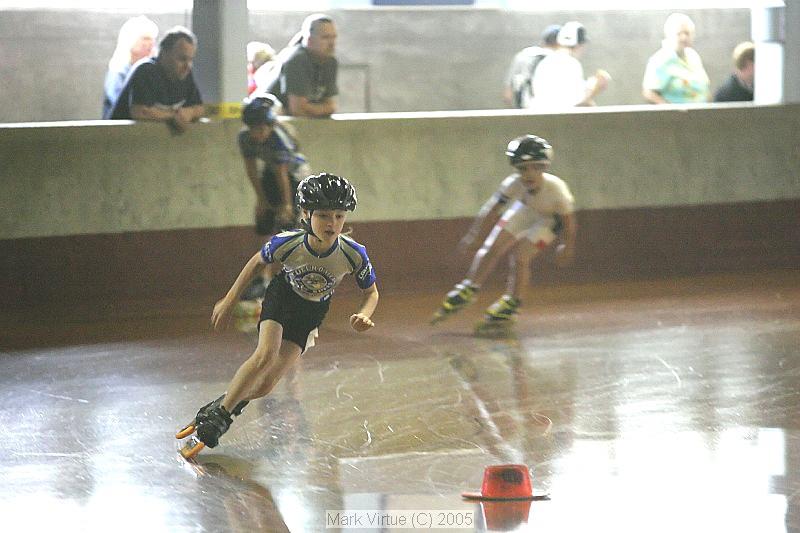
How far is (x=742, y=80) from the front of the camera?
15.3 meters

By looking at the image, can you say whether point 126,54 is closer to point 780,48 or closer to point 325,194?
point 325,194

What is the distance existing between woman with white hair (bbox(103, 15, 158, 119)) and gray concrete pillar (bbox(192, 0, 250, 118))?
59 cm

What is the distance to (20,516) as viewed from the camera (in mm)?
6051

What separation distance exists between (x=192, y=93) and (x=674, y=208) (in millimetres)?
5286

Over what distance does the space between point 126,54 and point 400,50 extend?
6.64m

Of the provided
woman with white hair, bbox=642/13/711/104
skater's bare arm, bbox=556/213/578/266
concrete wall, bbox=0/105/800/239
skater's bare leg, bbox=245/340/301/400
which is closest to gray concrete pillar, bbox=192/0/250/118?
concrete wall, bbox=0/105/800/239

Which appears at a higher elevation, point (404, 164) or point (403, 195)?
point (404, 164)

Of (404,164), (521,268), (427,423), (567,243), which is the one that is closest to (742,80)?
(404,164)

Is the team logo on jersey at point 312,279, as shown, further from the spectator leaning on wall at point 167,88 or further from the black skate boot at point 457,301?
the spectator leaning on wall at point 167,88

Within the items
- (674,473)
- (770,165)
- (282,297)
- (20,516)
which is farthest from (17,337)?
(770,165)

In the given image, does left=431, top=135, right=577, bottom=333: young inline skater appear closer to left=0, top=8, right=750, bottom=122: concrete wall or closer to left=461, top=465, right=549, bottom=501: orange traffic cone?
left=461, top=465, right=549, bottom=501: orange traffic cone

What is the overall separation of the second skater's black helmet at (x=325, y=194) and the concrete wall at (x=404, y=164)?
221 inches

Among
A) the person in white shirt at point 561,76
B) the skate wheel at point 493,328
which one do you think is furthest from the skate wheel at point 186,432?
the person in white shirt at point 561,76

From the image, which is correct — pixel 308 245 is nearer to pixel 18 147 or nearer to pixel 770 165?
pixel 18 147
